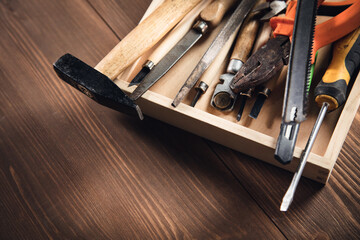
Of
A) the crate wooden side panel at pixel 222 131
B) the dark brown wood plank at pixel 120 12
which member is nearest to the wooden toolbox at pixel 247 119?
the crate wooden side panel at pixel 222 131

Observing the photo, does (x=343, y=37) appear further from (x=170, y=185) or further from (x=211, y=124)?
(x=170, y=185)

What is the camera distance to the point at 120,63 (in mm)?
552

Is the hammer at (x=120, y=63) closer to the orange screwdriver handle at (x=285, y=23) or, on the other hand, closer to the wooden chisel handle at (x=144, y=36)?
the wooden chisel handle at (x=144, y=36)

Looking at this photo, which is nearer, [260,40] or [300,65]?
[300,65]

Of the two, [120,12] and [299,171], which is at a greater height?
[120,12]

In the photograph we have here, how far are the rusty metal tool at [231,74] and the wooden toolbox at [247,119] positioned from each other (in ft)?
0.05

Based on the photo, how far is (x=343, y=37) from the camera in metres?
0.53

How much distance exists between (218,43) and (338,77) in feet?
0.69

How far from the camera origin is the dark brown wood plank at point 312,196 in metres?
0.55

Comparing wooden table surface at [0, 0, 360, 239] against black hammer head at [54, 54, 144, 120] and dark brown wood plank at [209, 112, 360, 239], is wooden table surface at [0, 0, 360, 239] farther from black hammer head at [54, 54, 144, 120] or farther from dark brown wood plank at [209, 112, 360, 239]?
black hammer head at [54, 54, 144, 120]

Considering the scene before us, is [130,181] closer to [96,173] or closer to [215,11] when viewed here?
[96,173]

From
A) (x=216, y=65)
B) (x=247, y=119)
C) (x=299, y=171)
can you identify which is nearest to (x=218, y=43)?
(x=216, y=65)

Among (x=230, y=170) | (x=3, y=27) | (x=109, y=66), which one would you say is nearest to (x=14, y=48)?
(x=3, y=27)

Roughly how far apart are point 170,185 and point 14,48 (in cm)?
48
